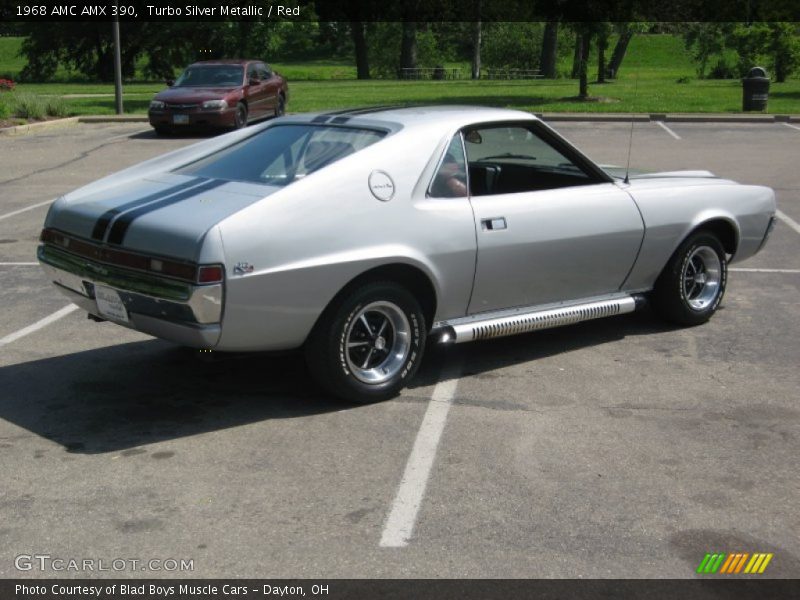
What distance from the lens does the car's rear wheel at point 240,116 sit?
2289 centimetres

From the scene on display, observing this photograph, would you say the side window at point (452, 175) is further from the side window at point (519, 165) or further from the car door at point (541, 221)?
the side window at point (519, 165)

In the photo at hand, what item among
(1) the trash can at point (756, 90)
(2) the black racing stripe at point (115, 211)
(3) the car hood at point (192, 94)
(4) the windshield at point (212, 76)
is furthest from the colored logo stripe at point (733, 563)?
(1) the trash can at point (756, 90)

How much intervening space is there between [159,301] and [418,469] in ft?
4.80

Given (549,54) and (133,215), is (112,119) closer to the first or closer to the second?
(133,215)

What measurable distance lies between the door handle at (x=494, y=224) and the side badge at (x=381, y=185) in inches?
23.8

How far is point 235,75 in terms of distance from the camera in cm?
2394

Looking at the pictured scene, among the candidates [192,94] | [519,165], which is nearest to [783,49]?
[192,94]

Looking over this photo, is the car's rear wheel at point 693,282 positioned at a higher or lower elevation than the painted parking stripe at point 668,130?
higher

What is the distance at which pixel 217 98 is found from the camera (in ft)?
73.8

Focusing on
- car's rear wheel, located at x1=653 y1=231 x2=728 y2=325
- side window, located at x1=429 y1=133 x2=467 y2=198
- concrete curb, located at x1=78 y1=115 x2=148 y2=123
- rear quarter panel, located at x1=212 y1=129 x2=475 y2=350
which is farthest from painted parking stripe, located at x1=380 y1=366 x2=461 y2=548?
concrete curb, located at x1=78 y1=115 x2=148 y2=123

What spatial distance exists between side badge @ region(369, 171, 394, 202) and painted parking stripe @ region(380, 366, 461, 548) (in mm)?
1125

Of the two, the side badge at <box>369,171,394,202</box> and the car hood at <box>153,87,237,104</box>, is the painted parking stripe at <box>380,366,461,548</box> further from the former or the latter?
the car hood at <box>153,87,237,104</box>

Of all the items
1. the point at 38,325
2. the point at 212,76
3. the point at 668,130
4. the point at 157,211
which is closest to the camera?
the point at 157,211

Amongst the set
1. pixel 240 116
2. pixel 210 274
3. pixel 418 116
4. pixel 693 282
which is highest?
pixel 418 116
